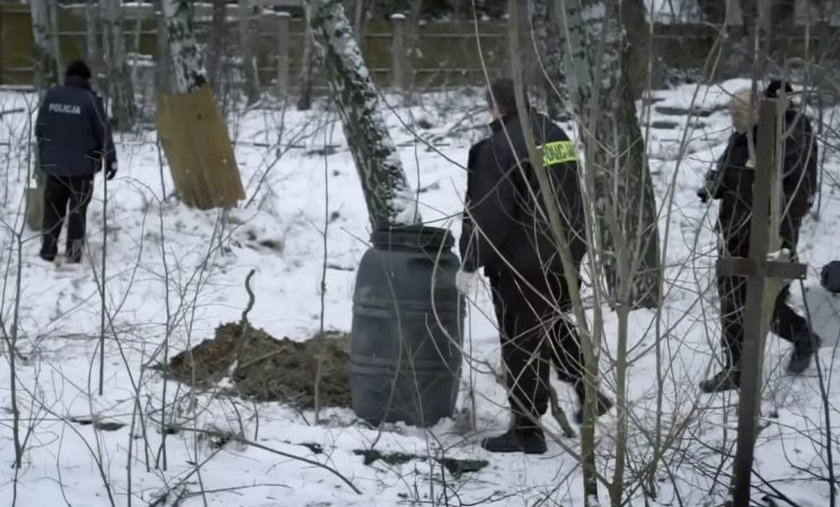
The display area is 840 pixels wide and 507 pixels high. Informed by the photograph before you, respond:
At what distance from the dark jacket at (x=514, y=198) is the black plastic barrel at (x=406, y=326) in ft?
1.54

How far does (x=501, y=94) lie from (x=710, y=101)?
40.0 ft

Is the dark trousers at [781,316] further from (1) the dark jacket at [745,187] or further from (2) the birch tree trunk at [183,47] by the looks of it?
(2) the birch tree trunk at [183,47]

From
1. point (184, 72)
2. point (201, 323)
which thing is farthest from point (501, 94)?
point (184, 72)

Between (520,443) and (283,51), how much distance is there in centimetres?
1792

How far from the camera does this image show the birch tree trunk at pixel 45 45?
43.3 ft

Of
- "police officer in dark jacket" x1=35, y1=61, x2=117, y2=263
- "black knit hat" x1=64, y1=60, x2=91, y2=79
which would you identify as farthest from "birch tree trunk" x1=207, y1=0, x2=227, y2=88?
"police officer in dark jacket" x1=35, y1=61, x2=117, y2=263

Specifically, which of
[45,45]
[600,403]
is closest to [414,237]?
[600,403]

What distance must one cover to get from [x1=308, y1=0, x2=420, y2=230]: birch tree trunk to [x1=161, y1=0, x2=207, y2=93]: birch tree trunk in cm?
391

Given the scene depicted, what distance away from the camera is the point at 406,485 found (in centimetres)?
570

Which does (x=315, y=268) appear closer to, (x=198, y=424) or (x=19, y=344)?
(x=19, y=344)

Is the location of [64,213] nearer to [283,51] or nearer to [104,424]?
[104,424]

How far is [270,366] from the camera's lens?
760cm

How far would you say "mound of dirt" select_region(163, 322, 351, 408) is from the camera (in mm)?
7195

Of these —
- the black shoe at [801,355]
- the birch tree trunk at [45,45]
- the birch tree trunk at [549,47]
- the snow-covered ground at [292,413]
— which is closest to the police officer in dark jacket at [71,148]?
the snow-covered ground at [292,413]
